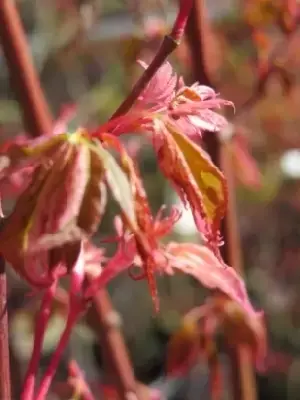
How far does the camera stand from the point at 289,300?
1.80 meters

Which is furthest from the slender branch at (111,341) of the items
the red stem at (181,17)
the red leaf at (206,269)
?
the red stem at (181,17)

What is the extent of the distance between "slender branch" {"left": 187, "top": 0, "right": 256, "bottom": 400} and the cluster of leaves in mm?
102

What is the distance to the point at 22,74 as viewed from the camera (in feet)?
1.79

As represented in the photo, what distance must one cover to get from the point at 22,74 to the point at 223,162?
0.17 metres

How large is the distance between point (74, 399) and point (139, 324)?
4.72ft

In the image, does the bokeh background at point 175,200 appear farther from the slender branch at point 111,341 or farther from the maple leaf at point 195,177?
the maple leaf at point 195,177

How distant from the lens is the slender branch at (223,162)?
47 centimetres

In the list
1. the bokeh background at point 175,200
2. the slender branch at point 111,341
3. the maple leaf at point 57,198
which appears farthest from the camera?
the bokeh background at point 175,200

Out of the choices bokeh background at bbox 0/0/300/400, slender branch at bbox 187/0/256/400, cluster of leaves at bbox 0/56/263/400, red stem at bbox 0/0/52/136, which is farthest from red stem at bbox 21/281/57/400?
bokeh background at bbox 0/0/300/400

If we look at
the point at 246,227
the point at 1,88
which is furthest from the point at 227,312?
the point at 1,88

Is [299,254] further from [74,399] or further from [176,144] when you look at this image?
[176,144]

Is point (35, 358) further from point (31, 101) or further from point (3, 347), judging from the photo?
point (31, 101)

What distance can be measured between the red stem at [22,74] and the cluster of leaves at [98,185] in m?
0.25

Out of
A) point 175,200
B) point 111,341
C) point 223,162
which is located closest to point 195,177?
point 223,162
